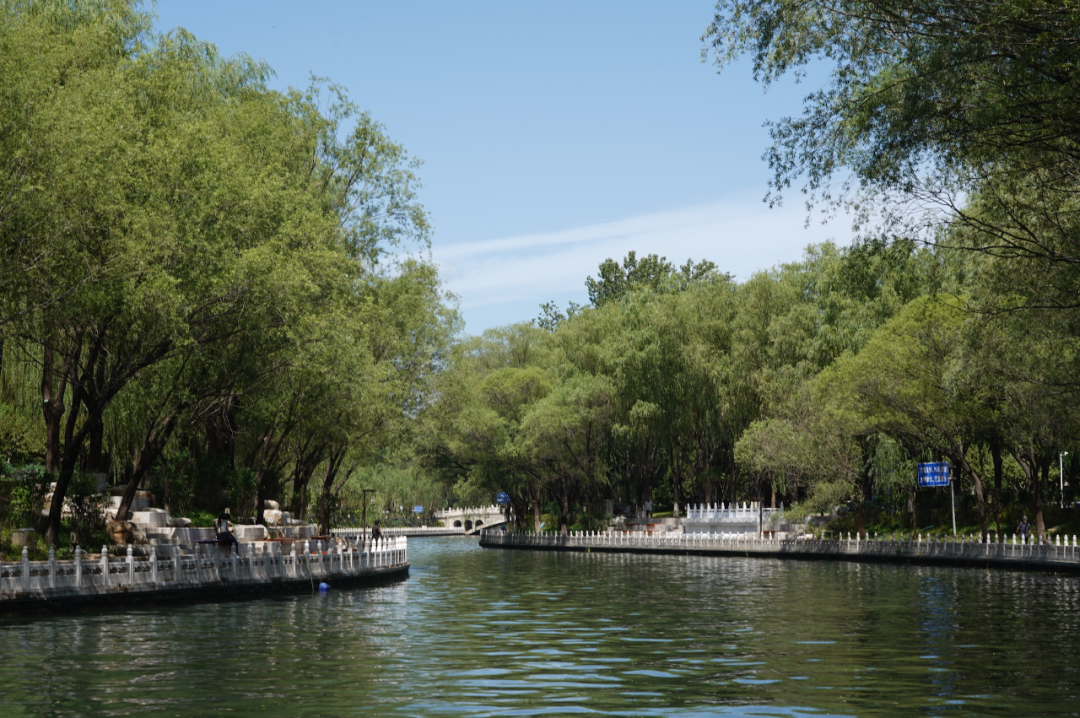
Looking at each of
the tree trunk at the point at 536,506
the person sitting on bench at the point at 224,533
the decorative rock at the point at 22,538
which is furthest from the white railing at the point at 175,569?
the tree trunk at the point at 536,506

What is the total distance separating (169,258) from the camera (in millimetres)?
32406

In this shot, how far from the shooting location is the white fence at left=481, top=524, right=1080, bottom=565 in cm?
4753

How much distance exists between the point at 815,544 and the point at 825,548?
118 centimetres

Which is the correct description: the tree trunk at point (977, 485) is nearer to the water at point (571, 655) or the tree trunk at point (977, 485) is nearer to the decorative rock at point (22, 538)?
the water at point (571, 655)

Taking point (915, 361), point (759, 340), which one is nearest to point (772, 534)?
point (759, 340)

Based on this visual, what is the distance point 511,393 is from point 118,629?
67563mm

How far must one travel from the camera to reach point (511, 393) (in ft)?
304

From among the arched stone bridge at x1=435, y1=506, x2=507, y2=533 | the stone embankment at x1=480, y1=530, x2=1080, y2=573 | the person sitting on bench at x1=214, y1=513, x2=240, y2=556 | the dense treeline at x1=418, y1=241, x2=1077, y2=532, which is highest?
the dense treeline at x1=418, y1=241, x2=1077, y2=532

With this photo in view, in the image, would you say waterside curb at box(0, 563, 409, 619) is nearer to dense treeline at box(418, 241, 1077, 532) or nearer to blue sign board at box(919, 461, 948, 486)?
dense treeline at box(418, 241, 1077, 532)

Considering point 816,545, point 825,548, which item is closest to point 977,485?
point 825,548

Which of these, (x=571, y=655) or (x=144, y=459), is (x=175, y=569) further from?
(x=571, y=655)

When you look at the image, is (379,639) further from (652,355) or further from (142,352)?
(652,355)

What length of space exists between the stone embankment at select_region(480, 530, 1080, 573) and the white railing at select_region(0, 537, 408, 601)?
23.9m

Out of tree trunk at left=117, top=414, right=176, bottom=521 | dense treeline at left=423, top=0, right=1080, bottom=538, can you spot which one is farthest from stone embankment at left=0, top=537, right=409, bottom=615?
dense treeline at left=423, top=0, right=1080, bottom=538
